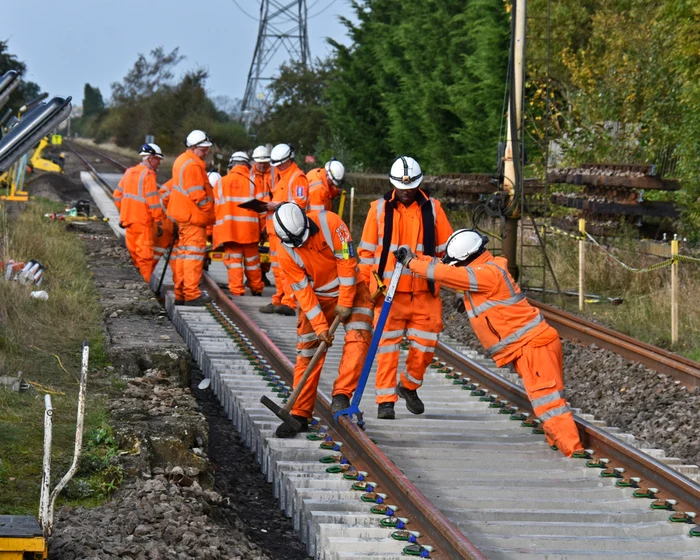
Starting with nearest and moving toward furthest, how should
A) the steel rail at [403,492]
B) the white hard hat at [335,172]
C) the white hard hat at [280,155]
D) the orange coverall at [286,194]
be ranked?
the steel rail at [403,492] < the orange coverall at [286,194] < the white hard hat at [335,172] < the white hard hat at [280,155]

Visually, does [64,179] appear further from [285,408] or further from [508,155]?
[285,408]

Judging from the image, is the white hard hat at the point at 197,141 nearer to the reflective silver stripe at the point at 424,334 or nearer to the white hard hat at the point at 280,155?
the white hard hat at the point at 280,155

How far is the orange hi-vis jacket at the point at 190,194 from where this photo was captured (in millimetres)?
13375

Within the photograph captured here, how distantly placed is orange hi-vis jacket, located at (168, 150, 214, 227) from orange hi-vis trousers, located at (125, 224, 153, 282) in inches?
58.0

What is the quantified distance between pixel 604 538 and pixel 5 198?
59.6 ft

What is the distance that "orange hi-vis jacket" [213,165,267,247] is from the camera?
14148mm

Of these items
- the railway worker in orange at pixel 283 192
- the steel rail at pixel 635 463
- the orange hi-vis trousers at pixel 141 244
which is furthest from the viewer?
the orange hi-vis trousers at pixel 141 244

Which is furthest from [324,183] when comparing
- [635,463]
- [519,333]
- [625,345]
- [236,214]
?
[635,463]

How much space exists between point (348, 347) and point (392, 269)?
2.41 ft

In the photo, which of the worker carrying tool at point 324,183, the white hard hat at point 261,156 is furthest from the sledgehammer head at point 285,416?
the white hard hat at point 261,156

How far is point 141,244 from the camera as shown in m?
14.9

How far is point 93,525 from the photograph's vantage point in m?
5.49

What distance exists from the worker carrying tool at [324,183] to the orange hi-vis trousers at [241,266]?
149 centimetres

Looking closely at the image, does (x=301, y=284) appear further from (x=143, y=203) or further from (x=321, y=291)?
(x=143, y=203)
